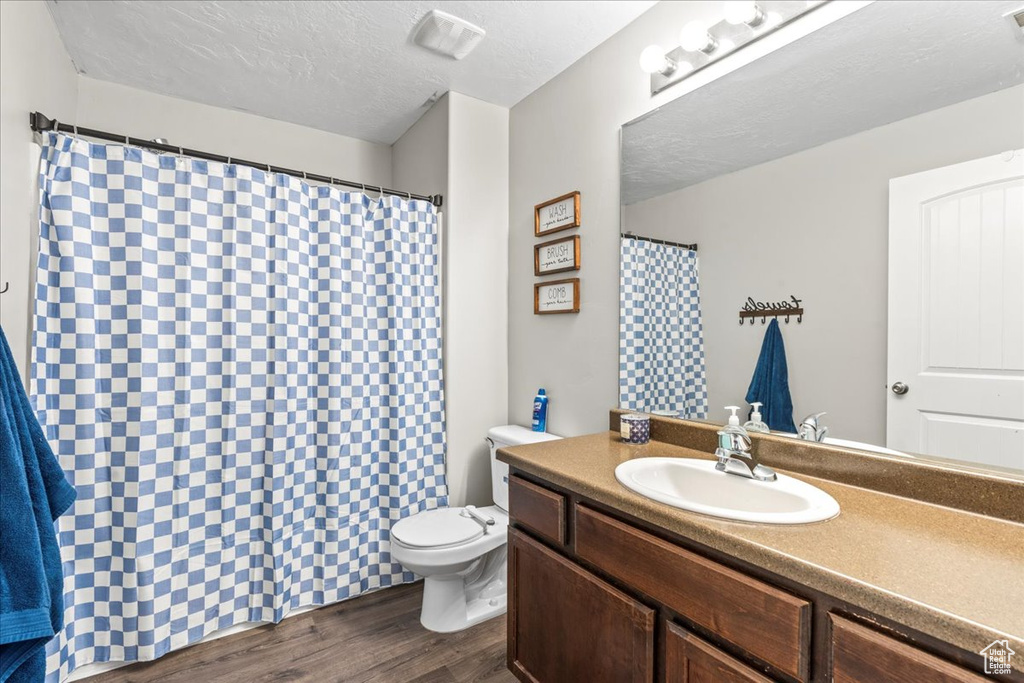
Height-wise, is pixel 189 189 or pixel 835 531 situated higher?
pixel 189 189

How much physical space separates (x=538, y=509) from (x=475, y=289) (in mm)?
1372

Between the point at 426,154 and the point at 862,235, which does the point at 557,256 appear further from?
the point at 862,235

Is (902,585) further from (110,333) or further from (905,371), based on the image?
(110,333)

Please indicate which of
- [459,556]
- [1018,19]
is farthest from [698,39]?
[459,556]

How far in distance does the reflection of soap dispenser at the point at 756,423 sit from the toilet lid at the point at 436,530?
3.79 feet

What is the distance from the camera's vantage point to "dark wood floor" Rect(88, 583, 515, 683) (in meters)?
1.69

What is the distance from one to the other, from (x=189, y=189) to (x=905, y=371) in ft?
8.05

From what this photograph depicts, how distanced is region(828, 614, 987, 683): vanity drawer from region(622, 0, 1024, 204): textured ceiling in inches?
42.1

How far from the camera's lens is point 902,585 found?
2.32 ft

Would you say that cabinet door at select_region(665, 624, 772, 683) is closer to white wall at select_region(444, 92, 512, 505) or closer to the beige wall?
the beige wall

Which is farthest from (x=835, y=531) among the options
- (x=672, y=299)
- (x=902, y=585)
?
(x=672, y=299)

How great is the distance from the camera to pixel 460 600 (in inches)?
79.0

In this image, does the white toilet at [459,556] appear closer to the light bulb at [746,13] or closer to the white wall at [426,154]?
the white wall at [426,154]

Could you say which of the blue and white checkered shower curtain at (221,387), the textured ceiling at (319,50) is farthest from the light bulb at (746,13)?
the blue and white checkered shower curtain at (221,387)
